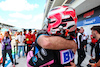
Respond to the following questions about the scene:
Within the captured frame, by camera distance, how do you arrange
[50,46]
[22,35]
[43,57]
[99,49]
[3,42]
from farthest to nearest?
[22,35]
[3,42]
[99,49]
[43,57]
[50,46]

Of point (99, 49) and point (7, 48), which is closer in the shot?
point (99, 49)

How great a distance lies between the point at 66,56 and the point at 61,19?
0.38 metres

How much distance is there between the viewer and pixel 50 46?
62 cm

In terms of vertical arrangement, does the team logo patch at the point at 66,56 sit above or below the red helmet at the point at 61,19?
below

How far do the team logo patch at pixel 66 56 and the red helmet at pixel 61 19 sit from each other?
0.23 m

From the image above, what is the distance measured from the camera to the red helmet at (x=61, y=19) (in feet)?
2.40

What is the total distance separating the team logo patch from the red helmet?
0.23 meters

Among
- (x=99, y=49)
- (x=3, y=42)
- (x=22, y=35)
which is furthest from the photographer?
(x=22, y=35)

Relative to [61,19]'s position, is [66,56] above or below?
below

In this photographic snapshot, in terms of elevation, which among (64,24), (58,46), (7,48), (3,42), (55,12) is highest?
(55,12)

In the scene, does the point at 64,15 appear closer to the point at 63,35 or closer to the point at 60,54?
the point at 63,35

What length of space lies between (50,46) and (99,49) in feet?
4.41

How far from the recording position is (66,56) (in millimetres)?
764

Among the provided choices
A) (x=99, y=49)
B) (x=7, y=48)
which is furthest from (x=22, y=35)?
(x=99, y=49)
